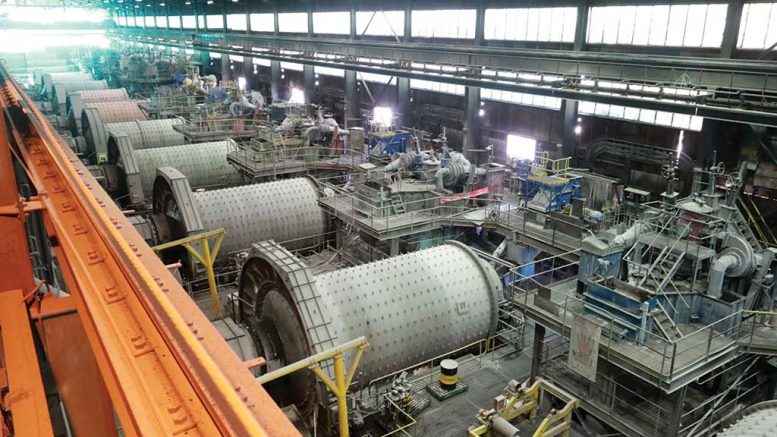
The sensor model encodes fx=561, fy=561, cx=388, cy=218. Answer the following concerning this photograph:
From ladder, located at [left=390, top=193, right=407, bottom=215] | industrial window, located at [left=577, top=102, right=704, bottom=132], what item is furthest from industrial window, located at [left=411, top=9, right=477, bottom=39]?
ladder, located at [left=390, top=193, right=407, bottom=215]

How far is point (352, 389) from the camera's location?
1124 centimetres

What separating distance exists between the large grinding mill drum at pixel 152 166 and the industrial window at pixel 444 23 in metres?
15.3

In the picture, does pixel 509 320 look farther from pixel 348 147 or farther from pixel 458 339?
pixel 348 147

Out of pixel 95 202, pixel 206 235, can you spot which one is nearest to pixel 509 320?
pixel 206 235

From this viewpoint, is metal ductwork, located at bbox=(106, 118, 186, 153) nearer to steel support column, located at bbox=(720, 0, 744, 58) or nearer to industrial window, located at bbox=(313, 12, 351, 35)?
industrial window, located at bbox=(313, 12, 351, 35)

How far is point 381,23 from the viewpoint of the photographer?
38500 mm

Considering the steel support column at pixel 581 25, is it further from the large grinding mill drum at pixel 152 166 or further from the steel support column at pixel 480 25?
the large grinding mill drum at pixel 152 166

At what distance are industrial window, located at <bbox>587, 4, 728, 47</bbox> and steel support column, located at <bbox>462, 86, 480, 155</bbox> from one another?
7400 mm

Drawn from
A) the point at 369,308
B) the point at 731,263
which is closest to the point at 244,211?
the point at 369,308

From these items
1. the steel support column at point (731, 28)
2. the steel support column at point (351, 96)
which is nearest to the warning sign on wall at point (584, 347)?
the steel support column at point (731, 28)

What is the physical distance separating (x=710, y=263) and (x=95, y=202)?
12.0 meters

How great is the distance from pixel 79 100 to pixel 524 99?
23246mm

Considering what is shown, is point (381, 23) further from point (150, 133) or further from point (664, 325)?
point (664, 325)

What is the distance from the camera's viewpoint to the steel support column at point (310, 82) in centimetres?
4662
